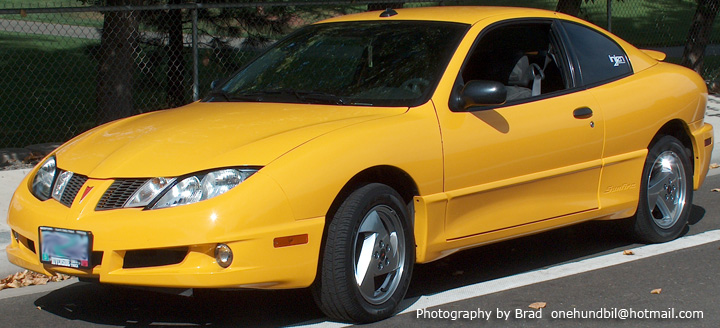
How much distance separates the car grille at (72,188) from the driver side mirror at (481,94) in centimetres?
208

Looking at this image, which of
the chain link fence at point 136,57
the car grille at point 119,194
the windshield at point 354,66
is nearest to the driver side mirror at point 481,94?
the windshield at point 354,66

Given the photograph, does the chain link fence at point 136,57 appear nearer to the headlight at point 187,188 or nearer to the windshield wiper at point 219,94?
the windshield wiper at point 219,94

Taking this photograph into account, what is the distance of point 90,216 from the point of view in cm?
454

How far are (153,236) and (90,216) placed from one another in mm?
374

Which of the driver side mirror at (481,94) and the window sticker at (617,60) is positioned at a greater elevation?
the driver side mirror at (481,94)

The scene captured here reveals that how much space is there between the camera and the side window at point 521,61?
6.18 metres

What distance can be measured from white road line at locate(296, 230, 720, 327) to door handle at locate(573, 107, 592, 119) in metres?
0.97

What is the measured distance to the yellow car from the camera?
448 cm

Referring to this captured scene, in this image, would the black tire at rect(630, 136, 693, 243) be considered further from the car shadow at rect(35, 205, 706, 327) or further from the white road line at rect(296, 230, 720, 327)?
the car shadow at rect(35, 205, 706, 327)

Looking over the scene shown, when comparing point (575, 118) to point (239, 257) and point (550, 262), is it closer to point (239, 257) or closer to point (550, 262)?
point (550, 262)

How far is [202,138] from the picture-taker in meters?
4.91

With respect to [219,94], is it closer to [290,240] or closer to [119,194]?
[119,194]

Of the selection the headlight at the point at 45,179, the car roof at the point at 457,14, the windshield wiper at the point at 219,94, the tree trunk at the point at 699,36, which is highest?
the car roof at the point at 457,14

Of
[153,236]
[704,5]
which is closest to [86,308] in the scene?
[153,236]
